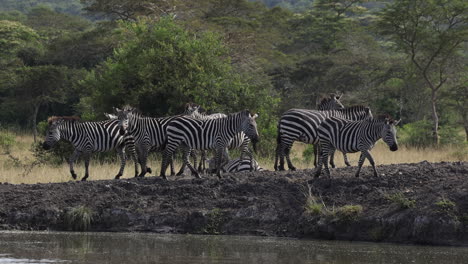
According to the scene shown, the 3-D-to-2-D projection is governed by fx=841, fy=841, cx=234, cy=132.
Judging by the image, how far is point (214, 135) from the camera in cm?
1555

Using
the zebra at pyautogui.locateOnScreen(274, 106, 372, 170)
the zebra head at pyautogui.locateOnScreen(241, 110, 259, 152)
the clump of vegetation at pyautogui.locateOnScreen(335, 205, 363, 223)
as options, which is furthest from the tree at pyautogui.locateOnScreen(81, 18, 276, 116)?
the clump of vegetation at pyautogui.locateOnScreen(335, 205, 363, 223)

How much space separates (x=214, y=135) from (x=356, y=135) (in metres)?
2.66

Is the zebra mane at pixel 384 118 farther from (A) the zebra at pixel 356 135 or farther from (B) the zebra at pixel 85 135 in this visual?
(B) the zebra at pixel 85 135

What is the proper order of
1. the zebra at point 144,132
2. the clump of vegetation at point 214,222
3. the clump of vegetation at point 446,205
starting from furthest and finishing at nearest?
1. the zebra at point 144,132
2. the clump of vegetation at point 214,222
3. the clump of vegetation at point 446,205

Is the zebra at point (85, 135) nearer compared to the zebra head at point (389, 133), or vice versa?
the zebra head at point (389, 133)

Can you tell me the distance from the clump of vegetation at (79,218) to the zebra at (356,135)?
157 inches

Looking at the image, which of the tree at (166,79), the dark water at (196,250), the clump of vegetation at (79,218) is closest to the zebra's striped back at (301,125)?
the dark water at (196,250)

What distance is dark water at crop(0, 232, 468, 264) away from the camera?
11070mm

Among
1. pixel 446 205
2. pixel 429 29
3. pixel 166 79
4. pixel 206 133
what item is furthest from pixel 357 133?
pixel 429 29

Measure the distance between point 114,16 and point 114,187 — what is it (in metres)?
29.3

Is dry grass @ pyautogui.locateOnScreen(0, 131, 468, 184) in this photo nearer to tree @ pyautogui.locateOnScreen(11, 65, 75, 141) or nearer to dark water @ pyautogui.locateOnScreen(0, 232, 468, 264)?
dark water @ pyautogui.locateOnScreen(0, 232, 468, 264)

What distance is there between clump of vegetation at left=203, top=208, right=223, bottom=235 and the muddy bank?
0.05ft

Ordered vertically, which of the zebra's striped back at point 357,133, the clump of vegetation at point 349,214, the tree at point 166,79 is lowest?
the clump of vegetation at point 349,214

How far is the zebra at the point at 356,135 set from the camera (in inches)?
567
